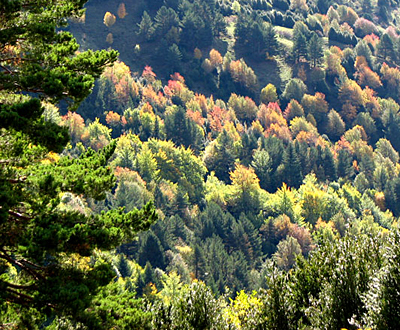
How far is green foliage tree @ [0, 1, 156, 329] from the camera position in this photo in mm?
15297

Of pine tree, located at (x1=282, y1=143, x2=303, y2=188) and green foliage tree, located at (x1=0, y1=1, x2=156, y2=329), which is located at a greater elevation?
green foliage tree, located at (x1=0, y1=1, x2=156, y2=329)

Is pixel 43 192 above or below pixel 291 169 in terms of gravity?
above

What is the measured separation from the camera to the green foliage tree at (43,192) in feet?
50.2

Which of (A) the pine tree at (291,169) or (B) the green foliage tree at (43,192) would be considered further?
(A) the pine tree at (291,169)

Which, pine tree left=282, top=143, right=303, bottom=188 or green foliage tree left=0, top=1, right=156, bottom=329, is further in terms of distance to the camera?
pine tree left=282, top=143, right=303, bottom=188

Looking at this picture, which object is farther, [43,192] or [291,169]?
[291,169]

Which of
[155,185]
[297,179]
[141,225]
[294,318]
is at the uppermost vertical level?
[141,225]

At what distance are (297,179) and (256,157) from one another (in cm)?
1623

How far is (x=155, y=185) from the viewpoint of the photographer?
164 metres

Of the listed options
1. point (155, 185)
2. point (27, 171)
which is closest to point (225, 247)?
point (155, 185)

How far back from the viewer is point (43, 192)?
15.5m

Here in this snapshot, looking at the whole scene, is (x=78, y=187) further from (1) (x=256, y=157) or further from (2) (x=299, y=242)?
(1) (x=256, y=157)

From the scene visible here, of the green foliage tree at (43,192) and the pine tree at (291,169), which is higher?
the green foliage tree at (43,192)

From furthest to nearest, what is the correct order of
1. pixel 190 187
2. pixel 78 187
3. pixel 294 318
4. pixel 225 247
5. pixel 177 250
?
pixel 190 187 < pixel 225 247 < pixel 177 250 < pixel 294 318 < pixel 78 187
